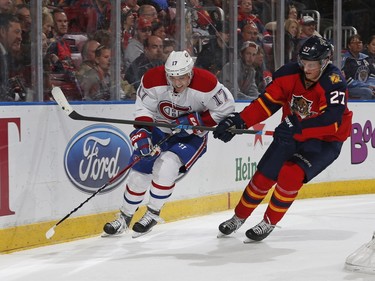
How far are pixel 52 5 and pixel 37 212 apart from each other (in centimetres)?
129

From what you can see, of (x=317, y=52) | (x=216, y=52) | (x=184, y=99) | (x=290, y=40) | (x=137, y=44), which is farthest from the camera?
(x=290, y=40)

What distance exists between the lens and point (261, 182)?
5.91 m

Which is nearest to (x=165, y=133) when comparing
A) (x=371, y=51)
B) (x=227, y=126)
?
(x=227, y=126)

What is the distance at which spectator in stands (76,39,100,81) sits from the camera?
646 centimetres

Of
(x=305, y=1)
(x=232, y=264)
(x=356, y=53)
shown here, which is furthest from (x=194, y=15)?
(x=232, y=264)

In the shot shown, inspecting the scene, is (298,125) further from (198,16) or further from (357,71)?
(357,71)

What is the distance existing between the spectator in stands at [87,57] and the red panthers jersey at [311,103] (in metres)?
1.20

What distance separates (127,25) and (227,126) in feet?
4.97

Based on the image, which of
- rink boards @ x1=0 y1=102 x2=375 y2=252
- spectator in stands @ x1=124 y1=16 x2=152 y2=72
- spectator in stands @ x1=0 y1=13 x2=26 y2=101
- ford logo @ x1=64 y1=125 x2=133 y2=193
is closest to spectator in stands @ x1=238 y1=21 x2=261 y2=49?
rink boards @ x1=0 y1=102 x2=375 y2=252

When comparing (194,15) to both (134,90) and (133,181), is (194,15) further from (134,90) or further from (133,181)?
(133,181)

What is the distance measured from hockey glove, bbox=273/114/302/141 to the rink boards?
116 centimetres

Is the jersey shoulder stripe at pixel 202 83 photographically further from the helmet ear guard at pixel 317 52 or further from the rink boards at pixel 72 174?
the rink boards at pixel 72 174

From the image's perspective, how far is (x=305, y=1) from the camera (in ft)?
29.2

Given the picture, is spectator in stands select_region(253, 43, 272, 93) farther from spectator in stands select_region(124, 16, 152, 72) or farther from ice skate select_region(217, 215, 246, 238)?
ice skate select_region(217, 215, 246, 238)
